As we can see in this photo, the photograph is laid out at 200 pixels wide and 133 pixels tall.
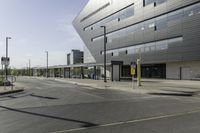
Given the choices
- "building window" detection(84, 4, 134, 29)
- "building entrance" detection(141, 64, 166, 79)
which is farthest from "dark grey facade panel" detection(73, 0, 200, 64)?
"building entrance" detection(141, 64, 166, 79)

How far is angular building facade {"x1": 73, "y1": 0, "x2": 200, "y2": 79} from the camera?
42.8 meters

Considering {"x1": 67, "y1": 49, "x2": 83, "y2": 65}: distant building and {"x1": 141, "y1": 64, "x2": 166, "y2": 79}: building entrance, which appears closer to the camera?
{"x1": 141, "y1": 64, "x2": 166, "y2": 79}: building entrance

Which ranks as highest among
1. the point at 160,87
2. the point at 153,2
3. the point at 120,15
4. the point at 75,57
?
the point at 120,15

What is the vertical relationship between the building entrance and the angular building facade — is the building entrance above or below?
below

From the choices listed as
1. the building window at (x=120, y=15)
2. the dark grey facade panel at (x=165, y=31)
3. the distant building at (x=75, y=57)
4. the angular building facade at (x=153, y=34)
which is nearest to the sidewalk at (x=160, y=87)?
the angular building facade at (x=153, y=34)

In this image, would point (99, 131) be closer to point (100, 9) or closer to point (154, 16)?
point (154, 16)

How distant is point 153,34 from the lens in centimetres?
5103

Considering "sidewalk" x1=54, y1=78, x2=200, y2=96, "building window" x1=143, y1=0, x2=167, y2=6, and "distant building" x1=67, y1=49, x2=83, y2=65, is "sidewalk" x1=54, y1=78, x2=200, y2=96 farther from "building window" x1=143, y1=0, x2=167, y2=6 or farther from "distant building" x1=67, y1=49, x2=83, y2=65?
"distant building" x1=67, y1=49, x2=83, y2=65

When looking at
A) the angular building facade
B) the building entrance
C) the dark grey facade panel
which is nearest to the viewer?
the dark grey facade panel

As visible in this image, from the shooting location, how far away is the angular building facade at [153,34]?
42.8 m

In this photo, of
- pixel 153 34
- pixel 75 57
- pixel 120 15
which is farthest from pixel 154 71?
pixel 75 57

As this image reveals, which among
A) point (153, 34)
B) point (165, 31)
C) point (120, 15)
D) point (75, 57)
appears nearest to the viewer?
point (165, 31)

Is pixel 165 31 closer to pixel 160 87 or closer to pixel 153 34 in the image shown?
pixel 153 34

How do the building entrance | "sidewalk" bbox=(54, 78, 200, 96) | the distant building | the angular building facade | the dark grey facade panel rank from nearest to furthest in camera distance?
"sidewalk" bbox=(54, 78, 200, 96), the dark grey facade panel, the angular building facade, the building entrance, the distant building
